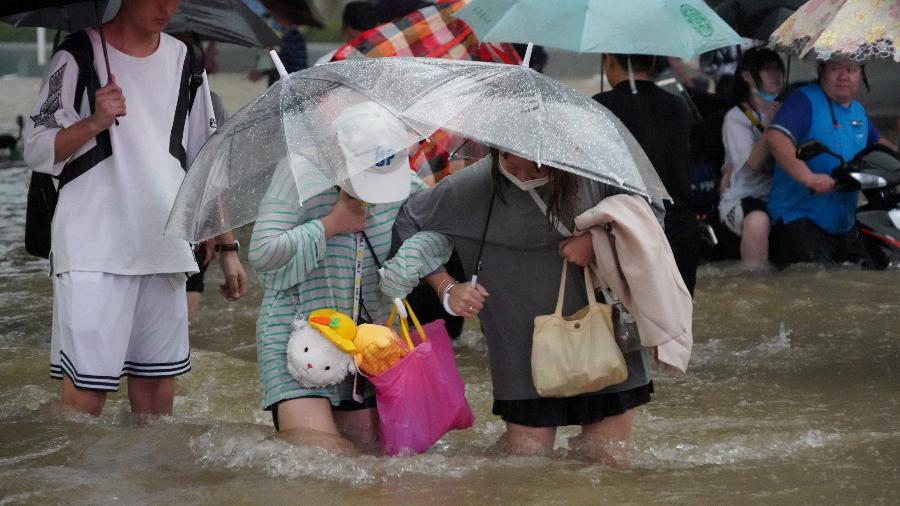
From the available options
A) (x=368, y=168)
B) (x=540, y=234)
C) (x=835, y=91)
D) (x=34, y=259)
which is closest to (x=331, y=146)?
(x=368, y=168)

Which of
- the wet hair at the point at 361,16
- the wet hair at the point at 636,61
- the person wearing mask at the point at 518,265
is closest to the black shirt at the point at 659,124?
the wet hair at the point at 636,61

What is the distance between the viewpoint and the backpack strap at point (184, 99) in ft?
17.8

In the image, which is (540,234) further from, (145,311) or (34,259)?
(34,259)

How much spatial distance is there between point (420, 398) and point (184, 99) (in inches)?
57.9

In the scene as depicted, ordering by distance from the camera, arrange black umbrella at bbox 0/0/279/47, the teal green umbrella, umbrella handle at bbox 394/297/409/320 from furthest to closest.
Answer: black umbrella at bbox 0/0/279/47, the teal green umbrella, umbrella handle at bbox 394/297/409/320

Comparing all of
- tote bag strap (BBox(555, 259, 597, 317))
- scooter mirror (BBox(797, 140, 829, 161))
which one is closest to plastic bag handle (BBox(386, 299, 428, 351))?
tote bag strap (BBox(555, 259, 597, 317))

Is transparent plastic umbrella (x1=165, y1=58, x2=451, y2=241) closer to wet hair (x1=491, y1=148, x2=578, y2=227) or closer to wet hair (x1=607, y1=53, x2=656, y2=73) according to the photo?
wet hair (x1=491, y1=148, x2=578, y2=227)

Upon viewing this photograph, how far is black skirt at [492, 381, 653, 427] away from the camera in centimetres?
512

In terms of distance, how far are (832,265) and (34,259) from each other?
19.0 ft

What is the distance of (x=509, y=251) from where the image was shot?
5.11 metres

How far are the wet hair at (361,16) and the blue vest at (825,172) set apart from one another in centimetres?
293

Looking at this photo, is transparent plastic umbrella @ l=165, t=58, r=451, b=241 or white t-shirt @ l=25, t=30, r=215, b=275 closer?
transparent plastic umbrella @ l=165, t=58, r=451, b=241

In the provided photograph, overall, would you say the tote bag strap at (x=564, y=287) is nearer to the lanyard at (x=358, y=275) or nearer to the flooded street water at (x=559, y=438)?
the flooded street water at (x=559, y=438)

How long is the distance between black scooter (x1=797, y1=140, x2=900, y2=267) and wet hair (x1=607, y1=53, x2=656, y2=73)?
247 centimetres
